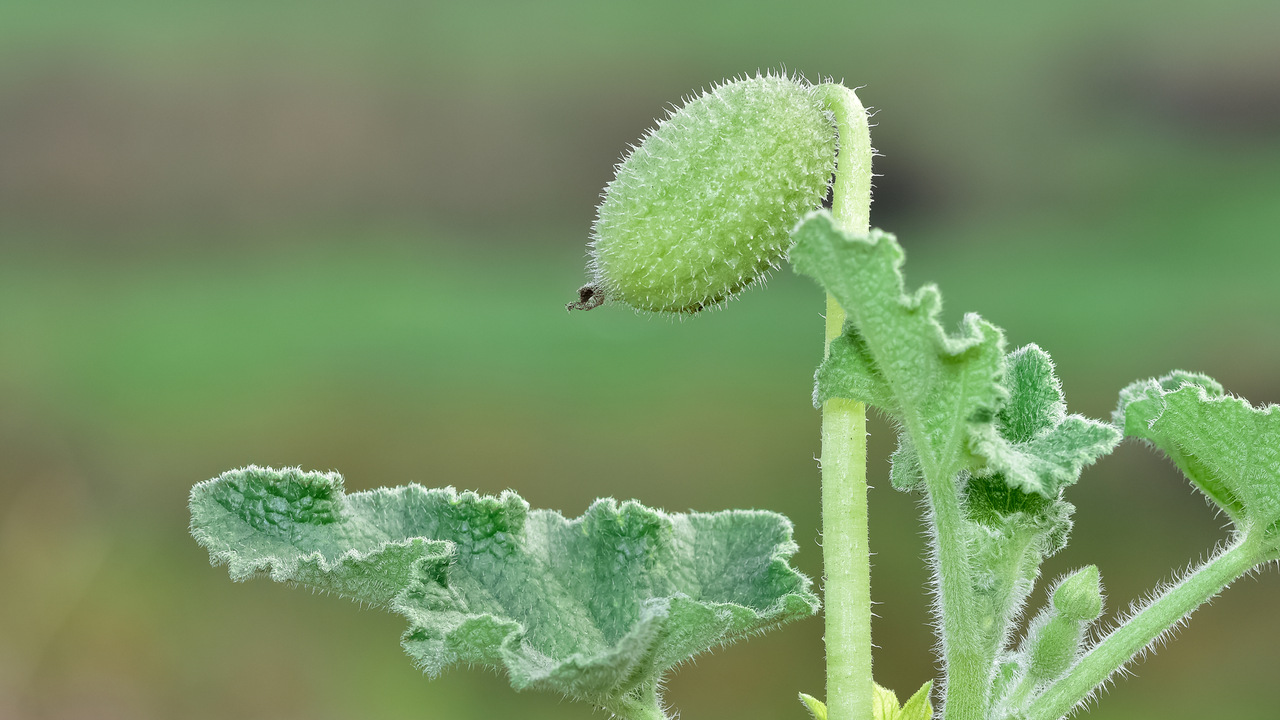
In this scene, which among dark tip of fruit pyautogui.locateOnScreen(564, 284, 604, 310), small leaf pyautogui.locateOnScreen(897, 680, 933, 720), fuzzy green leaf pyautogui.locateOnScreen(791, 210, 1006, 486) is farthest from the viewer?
dark tip of fruit pyautogui.locateOnScreen(564, 284, 604, 310)

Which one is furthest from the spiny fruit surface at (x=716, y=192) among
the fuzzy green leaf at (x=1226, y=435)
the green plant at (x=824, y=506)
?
the fuzzy green leaf at (x=1226, y=435)

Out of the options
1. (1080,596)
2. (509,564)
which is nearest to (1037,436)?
(1080,596)

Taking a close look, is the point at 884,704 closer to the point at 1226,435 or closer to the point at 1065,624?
the point at 1065,624

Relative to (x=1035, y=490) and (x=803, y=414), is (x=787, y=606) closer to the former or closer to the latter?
(x=1035, y=490)

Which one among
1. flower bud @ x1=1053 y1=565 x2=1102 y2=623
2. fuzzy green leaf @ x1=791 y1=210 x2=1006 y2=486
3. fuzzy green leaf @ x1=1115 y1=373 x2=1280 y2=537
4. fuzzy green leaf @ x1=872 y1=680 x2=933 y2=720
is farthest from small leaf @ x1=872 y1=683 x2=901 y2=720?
fuzzy green leaf @ x1=1115 y1=373 x2=1280 y2=537

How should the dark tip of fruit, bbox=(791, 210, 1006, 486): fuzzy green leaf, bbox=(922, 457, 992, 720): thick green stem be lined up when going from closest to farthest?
bbox=(791, 210, 1006, 486): fuzzy green leaf
bbox=(922, 457, 992, 720): thick green stem
the dark tip of fruit

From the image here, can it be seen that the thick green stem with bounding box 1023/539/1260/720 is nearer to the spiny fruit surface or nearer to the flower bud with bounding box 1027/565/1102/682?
the flower bud with bounding box 1027/565/1102/682
